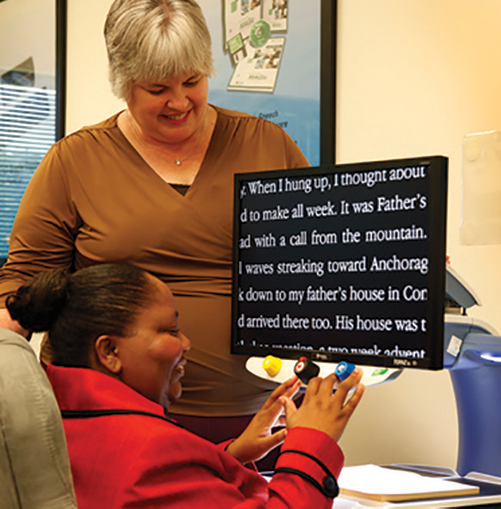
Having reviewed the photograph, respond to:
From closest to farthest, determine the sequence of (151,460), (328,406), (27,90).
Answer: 1. (151,460)
2. (328,406)
3. (27,90)

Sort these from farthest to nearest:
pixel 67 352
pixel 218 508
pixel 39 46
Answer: pixel 39 46 → pixel 67 352 → pixel 218 508

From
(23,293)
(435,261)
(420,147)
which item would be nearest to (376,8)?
(420,147)

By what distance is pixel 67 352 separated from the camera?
3.85ft

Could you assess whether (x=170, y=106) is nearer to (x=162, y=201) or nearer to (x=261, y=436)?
(x=162, y=201)

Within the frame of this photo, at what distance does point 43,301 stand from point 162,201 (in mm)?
390

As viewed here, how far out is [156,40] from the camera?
1437mm

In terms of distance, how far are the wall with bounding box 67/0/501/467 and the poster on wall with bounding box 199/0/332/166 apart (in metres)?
0.11

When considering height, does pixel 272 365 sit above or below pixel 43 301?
below

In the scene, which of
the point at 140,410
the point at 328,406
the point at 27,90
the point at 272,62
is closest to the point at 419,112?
the point at 272,62

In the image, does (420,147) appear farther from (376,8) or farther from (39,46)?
(39,46)

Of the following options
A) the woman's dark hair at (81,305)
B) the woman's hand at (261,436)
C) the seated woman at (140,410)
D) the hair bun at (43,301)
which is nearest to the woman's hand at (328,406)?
the seated woman at (140,410)

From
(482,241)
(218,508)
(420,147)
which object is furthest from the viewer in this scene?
(420,147)

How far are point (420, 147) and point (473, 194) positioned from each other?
1.68ft

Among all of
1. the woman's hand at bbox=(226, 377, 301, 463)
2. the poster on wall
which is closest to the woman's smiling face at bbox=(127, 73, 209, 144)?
the woman's hand at bbox=(226, 377, 301, 463)
